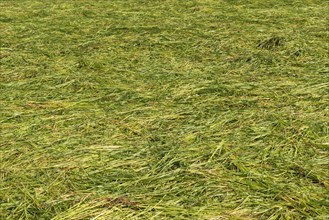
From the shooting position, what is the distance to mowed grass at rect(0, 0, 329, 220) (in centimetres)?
261

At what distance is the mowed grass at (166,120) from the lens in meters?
2.61

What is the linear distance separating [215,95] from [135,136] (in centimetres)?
89

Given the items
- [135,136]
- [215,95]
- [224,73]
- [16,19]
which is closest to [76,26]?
[16,19]

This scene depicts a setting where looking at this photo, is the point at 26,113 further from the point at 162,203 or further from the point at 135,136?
the point at 162,203

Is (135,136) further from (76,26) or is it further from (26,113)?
(76,26)

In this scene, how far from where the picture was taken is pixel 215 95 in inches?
154

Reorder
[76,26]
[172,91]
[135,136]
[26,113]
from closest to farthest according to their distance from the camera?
1. [135,136]
2. [26,113]
3. [172,91]
4. [76,26]

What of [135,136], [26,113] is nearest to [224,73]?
[135,136]

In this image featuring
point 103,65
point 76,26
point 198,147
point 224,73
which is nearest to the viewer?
point 198,147

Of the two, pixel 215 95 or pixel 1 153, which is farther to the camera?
pixel 215 95

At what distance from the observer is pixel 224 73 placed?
4.43 meters

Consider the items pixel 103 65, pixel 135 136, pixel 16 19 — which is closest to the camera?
pixel 135 136

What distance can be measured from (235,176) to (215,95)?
47.8 inches

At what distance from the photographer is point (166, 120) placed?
348 centimetres
